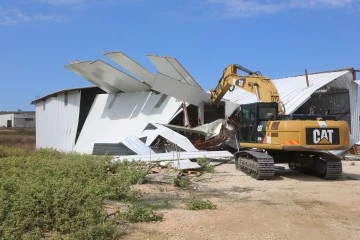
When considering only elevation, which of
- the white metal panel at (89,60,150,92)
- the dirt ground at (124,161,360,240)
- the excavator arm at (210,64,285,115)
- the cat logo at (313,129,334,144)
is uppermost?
the white metal panel at (89,60,150,92)

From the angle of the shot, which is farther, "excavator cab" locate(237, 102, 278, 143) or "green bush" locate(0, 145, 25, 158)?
"green bush" locate(0, 145, 25, 158)

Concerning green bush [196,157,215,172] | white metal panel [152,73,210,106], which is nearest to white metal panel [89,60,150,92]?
white metal panel [152,73,210,106]

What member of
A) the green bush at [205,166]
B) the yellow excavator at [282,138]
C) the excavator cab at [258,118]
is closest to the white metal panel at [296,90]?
the yellow excavator at [282,138]

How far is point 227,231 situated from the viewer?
23.6 ft

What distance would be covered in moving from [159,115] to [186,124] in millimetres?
1823

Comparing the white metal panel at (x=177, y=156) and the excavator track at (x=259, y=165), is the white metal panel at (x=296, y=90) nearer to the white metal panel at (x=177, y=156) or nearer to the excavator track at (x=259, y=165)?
the white metal panel at (x=177, y=156)

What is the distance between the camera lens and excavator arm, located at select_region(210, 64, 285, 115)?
16641mm

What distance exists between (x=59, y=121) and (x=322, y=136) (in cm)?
2223

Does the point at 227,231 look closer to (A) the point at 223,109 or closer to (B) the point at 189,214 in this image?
(B) the point at 189,214

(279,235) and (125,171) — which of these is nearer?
(279,235)

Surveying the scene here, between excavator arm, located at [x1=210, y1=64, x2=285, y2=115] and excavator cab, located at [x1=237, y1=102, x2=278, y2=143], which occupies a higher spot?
excavator arm, located at [x1=210, y1=64, x2=285, y2=115]

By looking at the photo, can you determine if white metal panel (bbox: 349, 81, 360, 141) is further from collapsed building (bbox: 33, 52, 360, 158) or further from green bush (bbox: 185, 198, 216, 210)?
green bush (bbox: 185, 198, 216, 210)

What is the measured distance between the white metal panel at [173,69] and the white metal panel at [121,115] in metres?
1.31

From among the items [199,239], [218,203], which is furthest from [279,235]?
[218,203]
